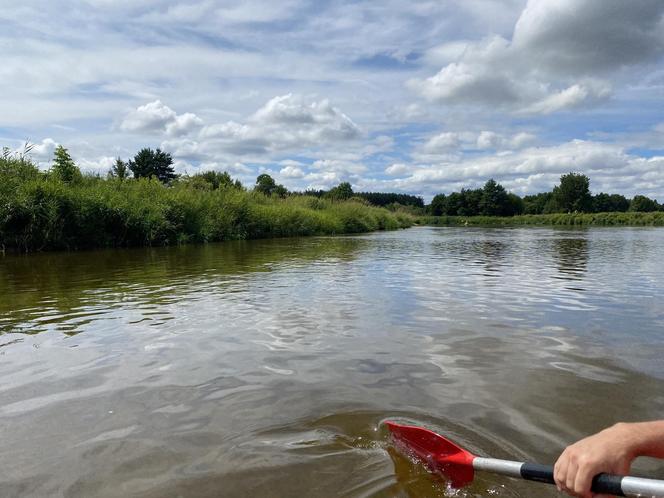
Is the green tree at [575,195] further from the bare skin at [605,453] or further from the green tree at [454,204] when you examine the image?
the bare skin at [605,453]

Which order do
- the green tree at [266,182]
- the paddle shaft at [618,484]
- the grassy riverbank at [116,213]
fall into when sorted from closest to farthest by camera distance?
the paddle shaft at [618,484] < the grassy riverbank at [116,213] < the green tree at [266,182]

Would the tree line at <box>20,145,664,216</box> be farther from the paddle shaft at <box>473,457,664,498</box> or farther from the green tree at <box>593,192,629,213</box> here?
the paddle shaft at <box>473,457,664,498</box>

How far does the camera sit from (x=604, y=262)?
14844 millimetres

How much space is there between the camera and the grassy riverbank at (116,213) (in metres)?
17.1

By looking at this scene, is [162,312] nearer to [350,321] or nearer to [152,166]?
[350,321]

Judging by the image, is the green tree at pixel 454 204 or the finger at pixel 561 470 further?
the green tree at pixel 454 204

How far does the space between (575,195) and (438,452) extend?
392 ft

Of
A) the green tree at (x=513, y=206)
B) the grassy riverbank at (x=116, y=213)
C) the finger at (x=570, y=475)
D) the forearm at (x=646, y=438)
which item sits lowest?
the finger at (x=570, y=475)

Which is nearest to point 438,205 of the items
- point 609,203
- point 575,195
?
point 575,195

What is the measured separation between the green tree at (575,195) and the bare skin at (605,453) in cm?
11894

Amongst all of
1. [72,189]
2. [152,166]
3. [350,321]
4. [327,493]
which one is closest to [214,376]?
[327,493]

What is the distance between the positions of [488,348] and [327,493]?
342 cm

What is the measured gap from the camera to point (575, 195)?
355 feet

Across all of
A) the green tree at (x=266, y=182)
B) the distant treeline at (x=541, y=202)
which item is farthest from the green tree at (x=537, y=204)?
the green tree at (x=266, y=182)
